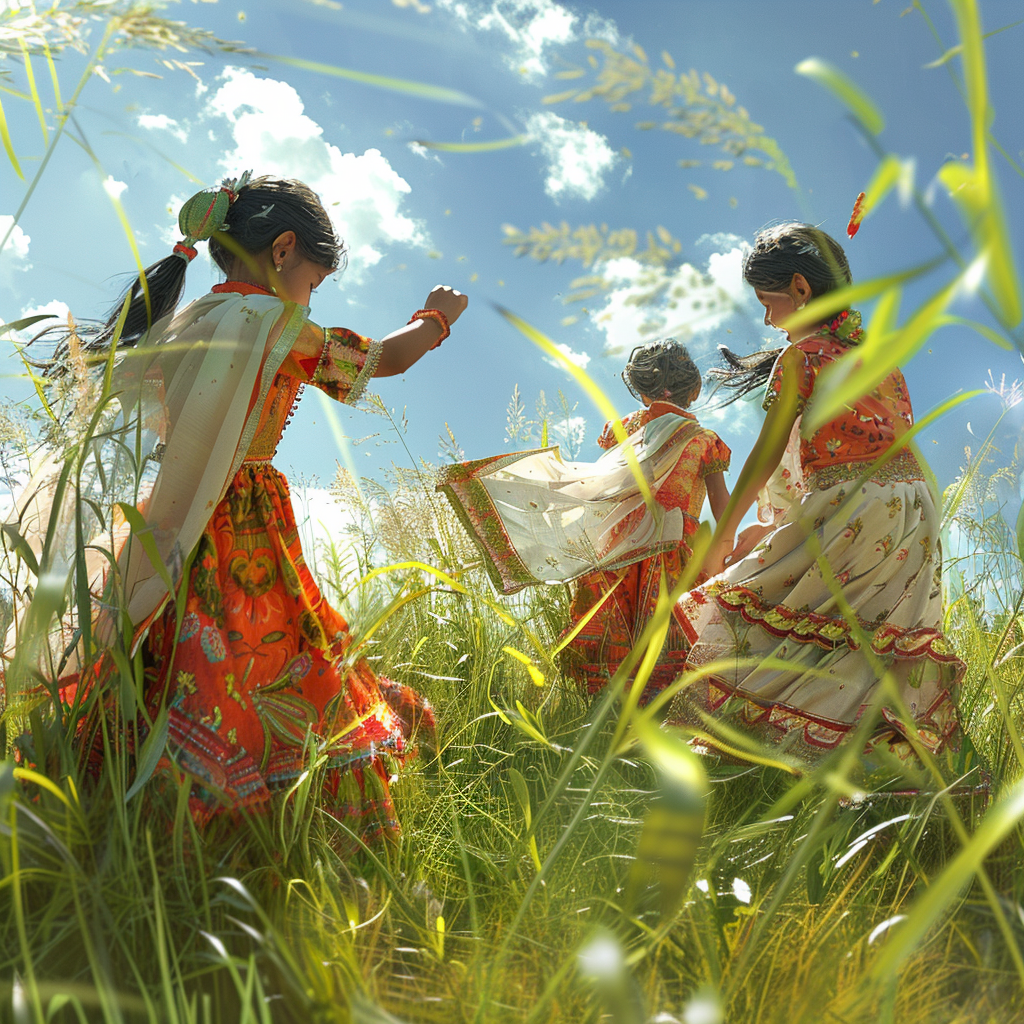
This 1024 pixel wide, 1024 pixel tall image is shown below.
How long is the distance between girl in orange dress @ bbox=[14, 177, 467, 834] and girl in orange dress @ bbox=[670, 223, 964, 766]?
2.85ft

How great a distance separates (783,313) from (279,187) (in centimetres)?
133

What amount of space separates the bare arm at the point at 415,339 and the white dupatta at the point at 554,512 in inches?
28.7

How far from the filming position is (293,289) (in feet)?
5.66

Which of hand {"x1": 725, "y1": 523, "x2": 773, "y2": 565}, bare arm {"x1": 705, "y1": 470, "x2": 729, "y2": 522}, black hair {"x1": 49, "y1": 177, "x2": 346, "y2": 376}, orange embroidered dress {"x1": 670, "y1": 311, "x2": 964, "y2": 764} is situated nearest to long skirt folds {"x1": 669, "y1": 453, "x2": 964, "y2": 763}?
orange embroidered dress {"x1": 670, "y1": 311, "x2": 964, "y2": 764}

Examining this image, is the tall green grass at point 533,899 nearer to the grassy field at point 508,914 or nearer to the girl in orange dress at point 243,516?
the grassy field at point 508,914

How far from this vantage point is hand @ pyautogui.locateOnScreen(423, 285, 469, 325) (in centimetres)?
177

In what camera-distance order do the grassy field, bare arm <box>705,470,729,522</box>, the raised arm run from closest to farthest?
1. the grassy field
2. the raised arm
3. bare arm <box>705,470,729,522</box>

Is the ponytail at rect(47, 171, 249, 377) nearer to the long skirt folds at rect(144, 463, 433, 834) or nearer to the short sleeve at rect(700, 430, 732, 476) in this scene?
the long skirt folds at rect(144, 463, 433, 834)

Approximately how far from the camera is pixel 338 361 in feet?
5.41

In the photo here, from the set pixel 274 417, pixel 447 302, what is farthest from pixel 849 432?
pixel 274 417

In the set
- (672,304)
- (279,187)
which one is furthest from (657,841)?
(279,187)

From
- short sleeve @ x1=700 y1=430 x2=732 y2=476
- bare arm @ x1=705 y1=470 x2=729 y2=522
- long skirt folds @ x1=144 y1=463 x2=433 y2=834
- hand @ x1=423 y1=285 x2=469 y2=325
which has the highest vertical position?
hand @ x1=423 y1=285 x2=469 y2=325

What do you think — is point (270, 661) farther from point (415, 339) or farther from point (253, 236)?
point (253, 236)

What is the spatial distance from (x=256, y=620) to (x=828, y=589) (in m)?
1.41
